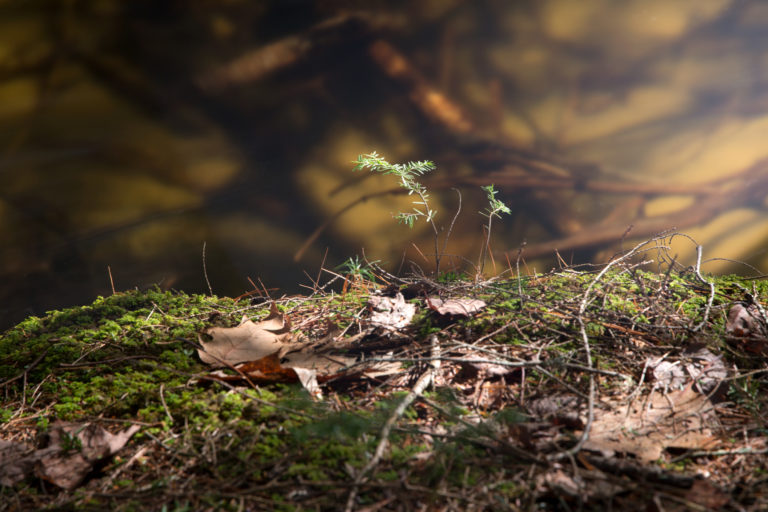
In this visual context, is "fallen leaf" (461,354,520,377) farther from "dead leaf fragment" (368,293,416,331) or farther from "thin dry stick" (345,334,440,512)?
"dead leaf fragment" (368,293,416,331)

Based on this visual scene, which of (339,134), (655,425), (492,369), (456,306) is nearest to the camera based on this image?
(655,425)

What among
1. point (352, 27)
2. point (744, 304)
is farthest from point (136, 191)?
point (744, 304)

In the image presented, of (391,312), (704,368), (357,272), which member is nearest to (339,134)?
(357,272)

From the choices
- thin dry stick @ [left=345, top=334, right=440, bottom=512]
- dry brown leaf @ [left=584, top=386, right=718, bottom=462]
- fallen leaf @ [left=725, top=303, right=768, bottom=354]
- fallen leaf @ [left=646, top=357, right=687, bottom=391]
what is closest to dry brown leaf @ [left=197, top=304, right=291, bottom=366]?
thin dry stick @ [left=345, top=334, right=440, bottom=512]

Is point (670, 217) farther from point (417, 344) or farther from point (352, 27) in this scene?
point (417, 344)

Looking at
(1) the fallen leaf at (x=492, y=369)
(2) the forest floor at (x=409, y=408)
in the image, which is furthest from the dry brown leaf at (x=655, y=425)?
(1) the fallen leaf at (x=492, y=369)

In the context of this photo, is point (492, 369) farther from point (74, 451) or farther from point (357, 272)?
point (74, 451)
